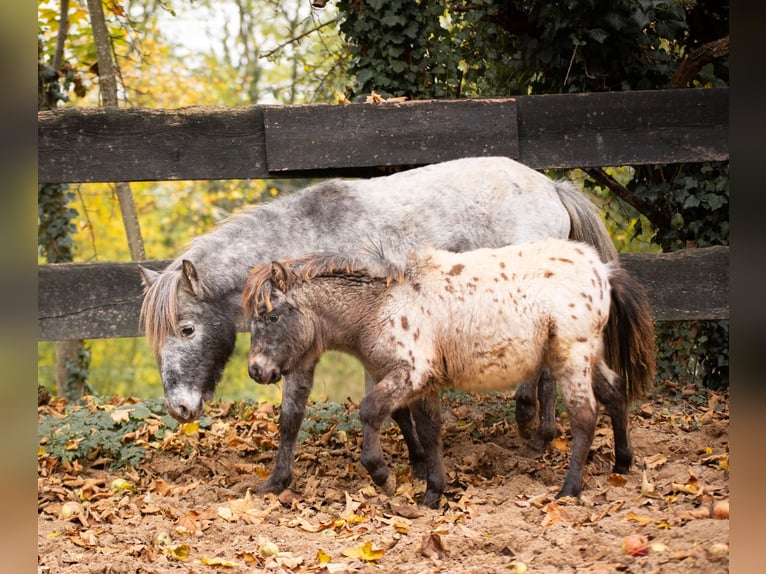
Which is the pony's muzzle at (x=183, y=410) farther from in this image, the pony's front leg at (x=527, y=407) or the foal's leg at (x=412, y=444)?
the pony's front leg at (x=527, y=407)

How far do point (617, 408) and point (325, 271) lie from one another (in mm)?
2127

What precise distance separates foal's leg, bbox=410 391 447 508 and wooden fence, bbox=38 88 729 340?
7.25ft

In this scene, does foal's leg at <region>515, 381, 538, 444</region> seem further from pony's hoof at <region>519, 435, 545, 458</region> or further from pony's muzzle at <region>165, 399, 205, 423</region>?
pony's muzzle at <region>165, 399, 205, 423</region>

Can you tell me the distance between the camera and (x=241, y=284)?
5.84 metres

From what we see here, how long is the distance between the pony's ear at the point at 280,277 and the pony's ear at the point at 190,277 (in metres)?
0.73

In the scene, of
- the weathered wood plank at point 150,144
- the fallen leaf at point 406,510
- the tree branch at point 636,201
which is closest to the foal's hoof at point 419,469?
the fallen leaf at point 406,510

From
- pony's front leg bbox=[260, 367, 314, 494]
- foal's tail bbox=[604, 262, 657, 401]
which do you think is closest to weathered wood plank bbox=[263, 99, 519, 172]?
foal's tail bbox=[604, 262, 657, 401]

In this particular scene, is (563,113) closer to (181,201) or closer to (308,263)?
(308,263)

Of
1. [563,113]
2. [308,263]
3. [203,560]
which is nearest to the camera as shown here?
[203,560]

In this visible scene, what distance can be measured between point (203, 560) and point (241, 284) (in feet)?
7.00

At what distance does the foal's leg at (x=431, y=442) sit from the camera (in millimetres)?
5211

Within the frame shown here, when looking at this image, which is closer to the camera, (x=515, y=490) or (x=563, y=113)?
(x=515, y=490)

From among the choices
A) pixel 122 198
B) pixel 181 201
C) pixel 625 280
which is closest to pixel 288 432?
pixel 625 280
